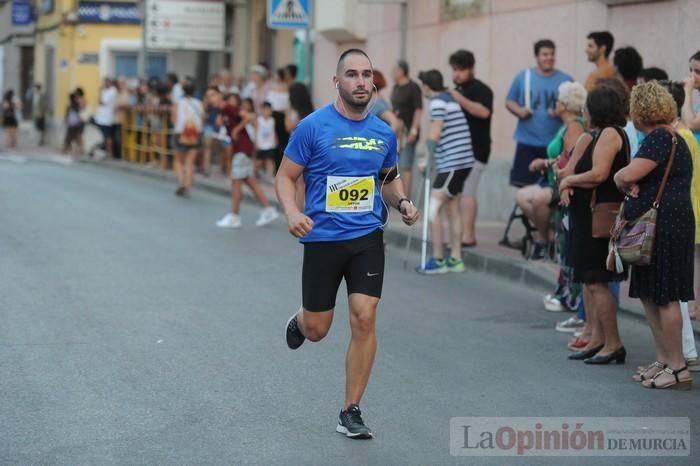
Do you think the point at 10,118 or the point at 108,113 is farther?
the point at 10,118

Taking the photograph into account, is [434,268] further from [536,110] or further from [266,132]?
[266,132]

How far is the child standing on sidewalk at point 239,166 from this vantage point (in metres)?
17.2

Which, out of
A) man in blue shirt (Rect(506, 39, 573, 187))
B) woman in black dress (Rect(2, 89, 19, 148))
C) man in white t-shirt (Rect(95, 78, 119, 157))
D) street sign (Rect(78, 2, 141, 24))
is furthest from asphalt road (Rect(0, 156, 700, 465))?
street sign (Rect(78, 2, 141, 24))

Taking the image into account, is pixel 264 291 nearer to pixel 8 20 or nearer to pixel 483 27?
pixel 483 27

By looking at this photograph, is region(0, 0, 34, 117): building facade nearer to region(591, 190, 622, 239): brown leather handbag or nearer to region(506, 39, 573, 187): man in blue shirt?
region(506, 39, 573, 187): man in blue shirt

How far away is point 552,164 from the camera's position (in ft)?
36.3

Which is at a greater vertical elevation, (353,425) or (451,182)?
(451,182)

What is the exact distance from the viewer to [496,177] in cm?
1814

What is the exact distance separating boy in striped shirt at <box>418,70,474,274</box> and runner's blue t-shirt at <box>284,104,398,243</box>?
6.16 metres

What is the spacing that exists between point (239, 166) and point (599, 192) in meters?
8.91

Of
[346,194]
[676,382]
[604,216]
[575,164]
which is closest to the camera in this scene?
[346,194]

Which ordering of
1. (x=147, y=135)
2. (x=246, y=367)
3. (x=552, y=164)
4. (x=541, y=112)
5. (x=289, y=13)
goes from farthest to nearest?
(x=147, y=135)
(x=289, y=13)
(x=541, y=112)
(x=552, y=164)
(x=246, y=367)

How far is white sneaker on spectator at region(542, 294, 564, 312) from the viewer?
11.1 meters

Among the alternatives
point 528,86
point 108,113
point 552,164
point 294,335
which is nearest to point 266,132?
point 528,86
